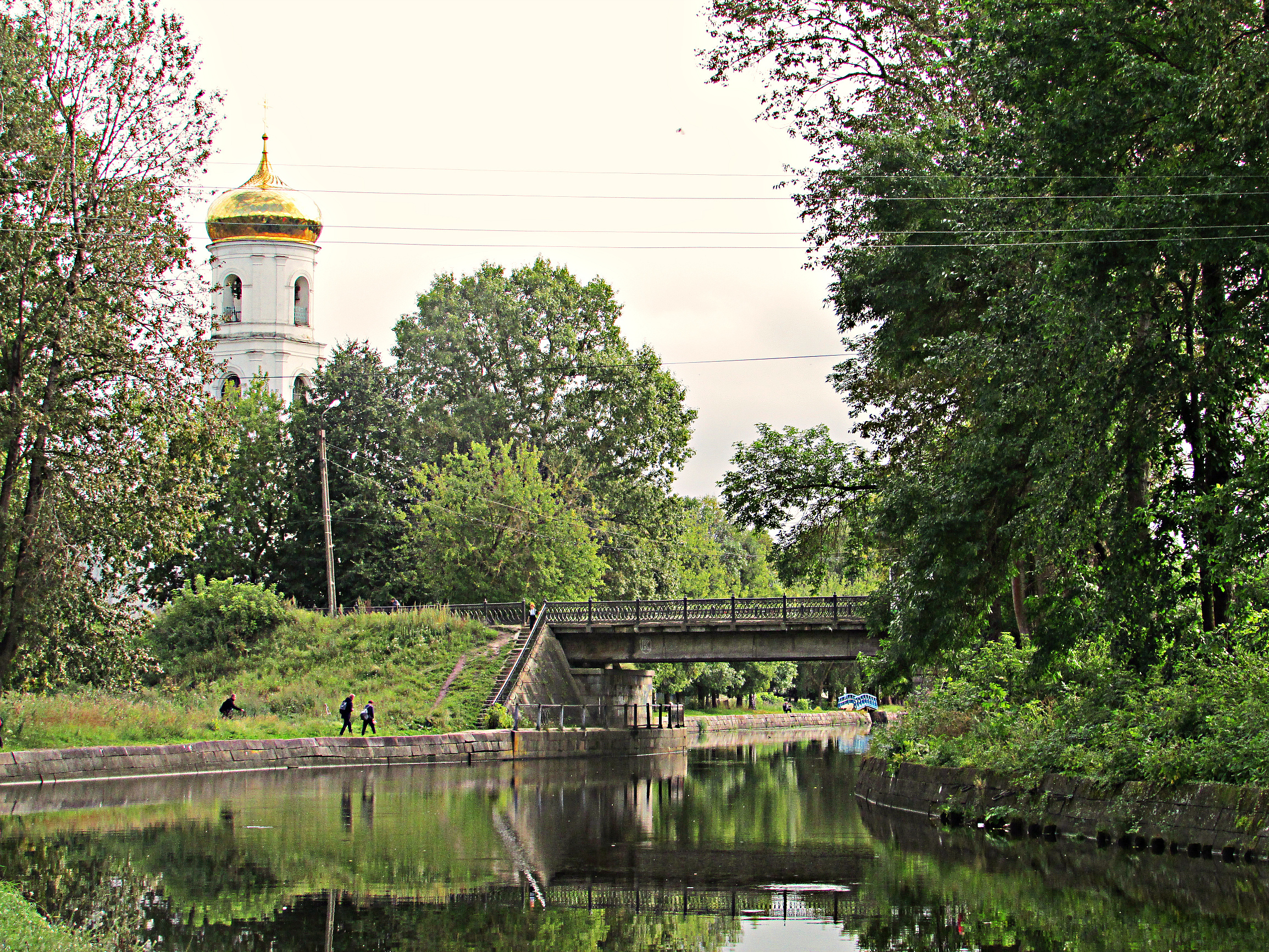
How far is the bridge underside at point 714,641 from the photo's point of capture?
46.8 meters

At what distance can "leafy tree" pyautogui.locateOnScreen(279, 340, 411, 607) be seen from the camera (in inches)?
2628

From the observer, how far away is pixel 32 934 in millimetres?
8750

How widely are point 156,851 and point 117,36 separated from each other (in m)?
19.3

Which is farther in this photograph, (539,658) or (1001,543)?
(539,658)

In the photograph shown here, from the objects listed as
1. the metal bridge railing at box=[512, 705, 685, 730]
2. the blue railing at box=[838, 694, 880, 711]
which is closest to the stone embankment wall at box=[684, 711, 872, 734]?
the blue railing at box=[838, 694, 880, 711]

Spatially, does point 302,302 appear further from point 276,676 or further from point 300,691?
point 300,691

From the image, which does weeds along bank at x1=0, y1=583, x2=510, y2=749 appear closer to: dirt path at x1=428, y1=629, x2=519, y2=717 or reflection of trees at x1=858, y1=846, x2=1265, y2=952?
dirt path at x1=428, y1=629, x2=519, y2=717

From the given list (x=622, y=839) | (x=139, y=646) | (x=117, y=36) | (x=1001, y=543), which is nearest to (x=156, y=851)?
(x=622, y=839)

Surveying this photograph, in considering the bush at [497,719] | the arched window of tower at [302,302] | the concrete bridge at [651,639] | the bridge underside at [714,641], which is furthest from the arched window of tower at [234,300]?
the bush at [497,719]

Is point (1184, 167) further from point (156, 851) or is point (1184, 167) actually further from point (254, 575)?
point (254, 575)

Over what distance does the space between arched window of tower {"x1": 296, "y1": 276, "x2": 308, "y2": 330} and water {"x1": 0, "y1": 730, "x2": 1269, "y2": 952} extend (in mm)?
60301

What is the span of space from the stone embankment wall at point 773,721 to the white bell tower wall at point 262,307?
3011cm

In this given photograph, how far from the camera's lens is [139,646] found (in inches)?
1192

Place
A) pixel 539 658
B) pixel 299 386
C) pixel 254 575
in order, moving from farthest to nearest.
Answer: pixel 299 386 < pixel 254 575 < pixel 539 658
